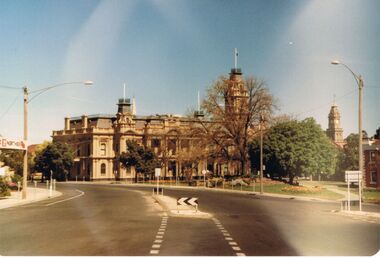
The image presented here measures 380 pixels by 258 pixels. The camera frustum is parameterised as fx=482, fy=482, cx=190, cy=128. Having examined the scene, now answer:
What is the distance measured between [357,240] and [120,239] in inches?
303

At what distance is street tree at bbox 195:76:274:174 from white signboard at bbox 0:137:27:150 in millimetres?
32353

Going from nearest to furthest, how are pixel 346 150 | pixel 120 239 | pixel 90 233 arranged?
pixel 120 239, pixel 90 233, pixel 346 150

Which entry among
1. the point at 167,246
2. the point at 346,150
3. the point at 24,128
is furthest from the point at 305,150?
the point at 167,246

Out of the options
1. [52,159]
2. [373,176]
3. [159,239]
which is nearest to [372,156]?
[373,176]

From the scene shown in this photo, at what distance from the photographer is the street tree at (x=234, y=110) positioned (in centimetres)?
6588

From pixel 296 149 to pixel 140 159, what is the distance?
34.2 m

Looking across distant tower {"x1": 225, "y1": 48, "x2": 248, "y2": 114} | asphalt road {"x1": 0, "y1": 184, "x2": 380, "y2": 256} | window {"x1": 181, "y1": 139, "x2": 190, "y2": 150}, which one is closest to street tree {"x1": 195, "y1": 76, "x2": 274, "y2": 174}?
distant tower {"x1": 225, "y1": 48, "x2": 248, "y2": 114}

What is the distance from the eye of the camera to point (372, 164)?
66188 mm

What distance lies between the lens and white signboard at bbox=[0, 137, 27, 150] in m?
37.0

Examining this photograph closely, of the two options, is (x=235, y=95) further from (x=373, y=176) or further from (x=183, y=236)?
(x=183, y=236)

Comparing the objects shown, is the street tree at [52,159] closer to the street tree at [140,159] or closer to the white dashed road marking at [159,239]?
the street tree at [140,159]

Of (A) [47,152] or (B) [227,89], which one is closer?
(B) [227,89]

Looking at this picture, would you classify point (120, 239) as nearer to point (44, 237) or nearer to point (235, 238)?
point (44, 237)

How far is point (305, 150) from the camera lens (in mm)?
70188
